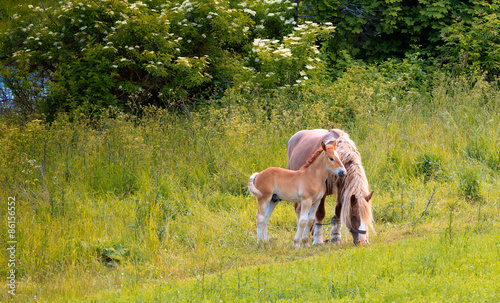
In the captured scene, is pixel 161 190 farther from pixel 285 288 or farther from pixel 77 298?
pixel 285 288

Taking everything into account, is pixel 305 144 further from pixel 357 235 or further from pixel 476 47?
pixel 476 47

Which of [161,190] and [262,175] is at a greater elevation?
[262,175]

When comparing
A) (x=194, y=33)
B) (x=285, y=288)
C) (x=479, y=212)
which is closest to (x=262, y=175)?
(x=285, y=288)

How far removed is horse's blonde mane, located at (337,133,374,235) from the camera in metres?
6.38

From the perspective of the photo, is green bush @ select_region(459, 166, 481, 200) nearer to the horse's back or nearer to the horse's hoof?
the horse's back

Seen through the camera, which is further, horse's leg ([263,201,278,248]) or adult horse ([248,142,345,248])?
horse's leg ([263,201,278,248])

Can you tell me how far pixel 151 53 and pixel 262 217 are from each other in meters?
7.11

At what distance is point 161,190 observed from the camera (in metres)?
8.80

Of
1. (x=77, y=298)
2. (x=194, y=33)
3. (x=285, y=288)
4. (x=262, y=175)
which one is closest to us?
(x=285, y=288)

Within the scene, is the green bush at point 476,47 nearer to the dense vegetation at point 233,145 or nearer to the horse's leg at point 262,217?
the dense vegetation at point 233,145

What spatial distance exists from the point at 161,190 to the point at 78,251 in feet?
6.87

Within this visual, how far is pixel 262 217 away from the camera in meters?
Answer: 6.94

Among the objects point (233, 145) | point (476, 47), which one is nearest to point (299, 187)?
point (233, 145)

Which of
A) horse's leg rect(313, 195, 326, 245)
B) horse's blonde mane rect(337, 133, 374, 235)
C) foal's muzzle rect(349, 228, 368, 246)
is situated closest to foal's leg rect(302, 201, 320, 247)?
horse's leg rect(313, 195, 326, 245)
